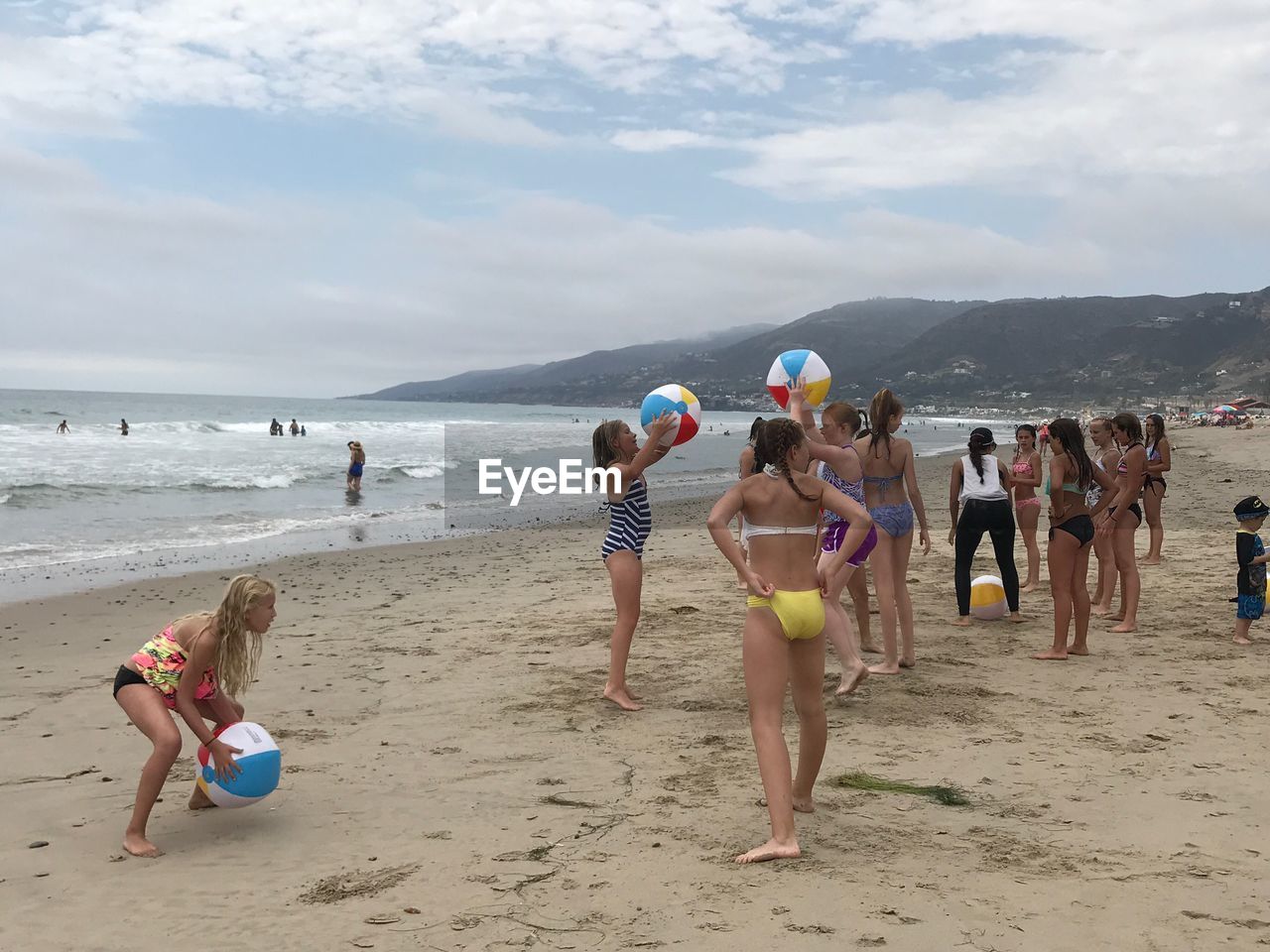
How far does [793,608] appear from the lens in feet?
13.2

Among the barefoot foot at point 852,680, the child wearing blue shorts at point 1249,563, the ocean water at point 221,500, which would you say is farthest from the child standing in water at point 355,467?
the child wearing blue shorts at point 1249,563

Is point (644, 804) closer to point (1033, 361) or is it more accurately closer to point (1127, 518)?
point (1127, 518)

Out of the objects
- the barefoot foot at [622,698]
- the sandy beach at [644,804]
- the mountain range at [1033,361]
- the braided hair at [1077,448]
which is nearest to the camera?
the sandy beach at [644,804]

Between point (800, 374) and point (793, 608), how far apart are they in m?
2.61

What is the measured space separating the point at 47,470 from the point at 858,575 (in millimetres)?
27530

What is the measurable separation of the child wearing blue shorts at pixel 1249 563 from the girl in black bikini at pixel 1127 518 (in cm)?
78

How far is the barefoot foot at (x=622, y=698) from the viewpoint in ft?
20.5

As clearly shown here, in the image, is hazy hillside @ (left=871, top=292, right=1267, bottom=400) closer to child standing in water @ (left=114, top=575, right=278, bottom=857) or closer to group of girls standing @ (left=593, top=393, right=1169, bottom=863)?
group of girls standing @ (left=593, top=393, right=1169, bottom=863)

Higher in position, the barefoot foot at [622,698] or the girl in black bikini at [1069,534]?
the girl in black bikini at [1069,534]

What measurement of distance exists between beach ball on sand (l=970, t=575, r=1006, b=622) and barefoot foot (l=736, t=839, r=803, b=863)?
534 centimetres

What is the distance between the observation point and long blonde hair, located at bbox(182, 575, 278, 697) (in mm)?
4250

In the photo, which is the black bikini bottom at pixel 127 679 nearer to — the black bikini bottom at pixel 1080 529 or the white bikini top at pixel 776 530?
the white bikini top at pixel 776 530

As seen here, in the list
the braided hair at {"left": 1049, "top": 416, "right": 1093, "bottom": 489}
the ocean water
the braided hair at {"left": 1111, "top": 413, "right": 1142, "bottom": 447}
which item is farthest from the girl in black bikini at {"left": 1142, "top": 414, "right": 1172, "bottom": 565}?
the ocean water

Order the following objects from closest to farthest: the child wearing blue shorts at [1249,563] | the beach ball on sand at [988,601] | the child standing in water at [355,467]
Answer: the child wearing blue shorts at [1249,563]
the beach ball on sand at [988,601]
the child standing in water at [355,467]
